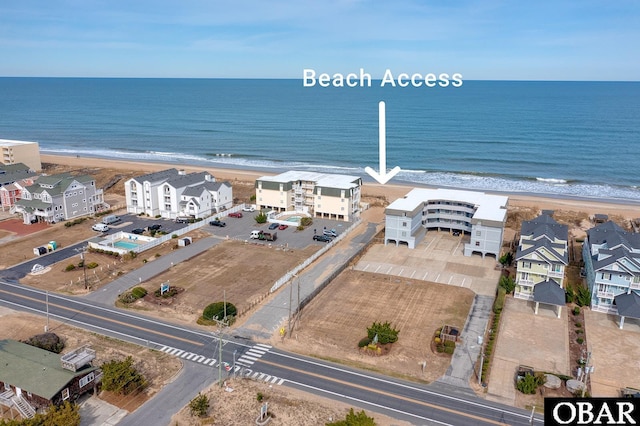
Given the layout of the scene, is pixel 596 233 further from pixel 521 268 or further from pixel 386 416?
pixel 386 416

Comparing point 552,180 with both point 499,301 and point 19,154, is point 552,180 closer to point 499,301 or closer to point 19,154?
point 499,301

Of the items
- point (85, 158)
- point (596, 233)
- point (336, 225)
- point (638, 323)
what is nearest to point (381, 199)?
point (336, 225)

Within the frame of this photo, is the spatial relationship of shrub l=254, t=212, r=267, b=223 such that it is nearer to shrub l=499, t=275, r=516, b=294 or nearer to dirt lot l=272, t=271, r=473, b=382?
dirt lot l=272, t=271, r=473, b=382

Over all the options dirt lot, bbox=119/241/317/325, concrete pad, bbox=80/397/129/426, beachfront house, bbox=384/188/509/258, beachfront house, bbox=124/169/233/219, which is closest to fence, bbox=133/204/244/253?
beachfront house, bbox=124/169/233/219

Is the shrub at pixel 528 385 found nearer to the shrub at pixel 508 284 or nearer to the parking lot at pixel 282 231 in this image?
the shrub at pixel 508 284

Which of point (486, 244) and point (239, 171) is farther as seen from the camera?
point (239, 171)

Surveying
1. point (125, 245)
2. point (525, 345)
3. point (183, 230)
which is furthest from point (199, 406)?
point (183, 230)
